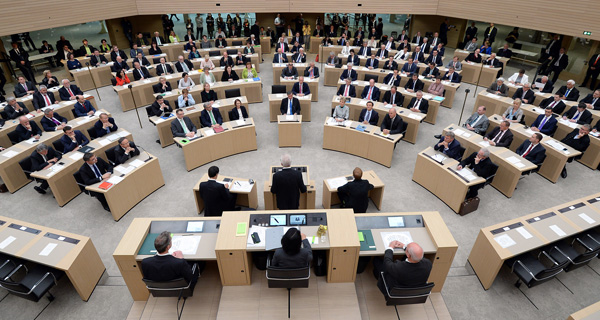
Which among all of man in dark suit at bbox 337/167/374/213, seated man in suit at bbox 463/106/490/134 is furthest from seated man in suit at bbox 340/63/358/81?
man in dark suit at bbox 337/167/374/213

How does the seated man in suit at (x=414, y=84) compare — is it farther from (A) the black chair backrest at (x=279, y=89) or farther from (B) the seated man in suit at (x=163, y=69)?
(B) the seated man in suit at (x=163, y=69)

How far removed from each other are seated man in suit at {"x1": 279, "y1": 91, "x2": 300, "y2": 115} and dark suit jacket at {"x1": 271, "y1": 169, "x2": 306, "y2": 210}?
4.72 meters

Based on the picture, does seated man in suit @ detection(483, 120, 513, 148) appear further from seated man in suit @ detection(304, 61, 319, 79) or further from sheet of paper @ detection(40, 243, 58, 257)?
sheet of paper @ detection(40, 243, 58, 257)

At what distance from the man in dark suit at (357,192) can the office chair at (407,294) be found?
2.40m

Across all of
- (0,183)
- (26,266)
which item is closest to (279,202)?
(26,266)

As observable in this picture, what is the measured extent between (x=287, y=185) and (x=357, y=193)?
4.83 feet

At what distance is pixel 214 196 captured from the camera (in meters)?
6.74

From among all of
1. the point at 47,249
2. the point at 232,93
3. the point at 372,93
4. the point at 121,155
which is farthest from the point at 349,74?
the point at 47,249

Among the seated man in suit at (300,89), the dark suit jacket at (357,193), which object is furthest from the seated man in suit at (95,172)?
the seated man in suit at (300,89)

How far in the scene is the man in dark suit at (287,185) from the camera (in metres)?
6.73

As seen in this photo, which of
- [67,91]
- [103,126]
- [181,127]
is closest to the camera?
[103,126]

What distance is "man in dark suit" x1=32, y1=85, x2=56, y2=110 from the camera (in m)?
11.1

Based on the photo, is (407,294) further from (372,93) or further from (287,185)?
(372,93)

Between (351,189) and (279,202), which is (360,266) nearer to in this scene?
(351,189)
